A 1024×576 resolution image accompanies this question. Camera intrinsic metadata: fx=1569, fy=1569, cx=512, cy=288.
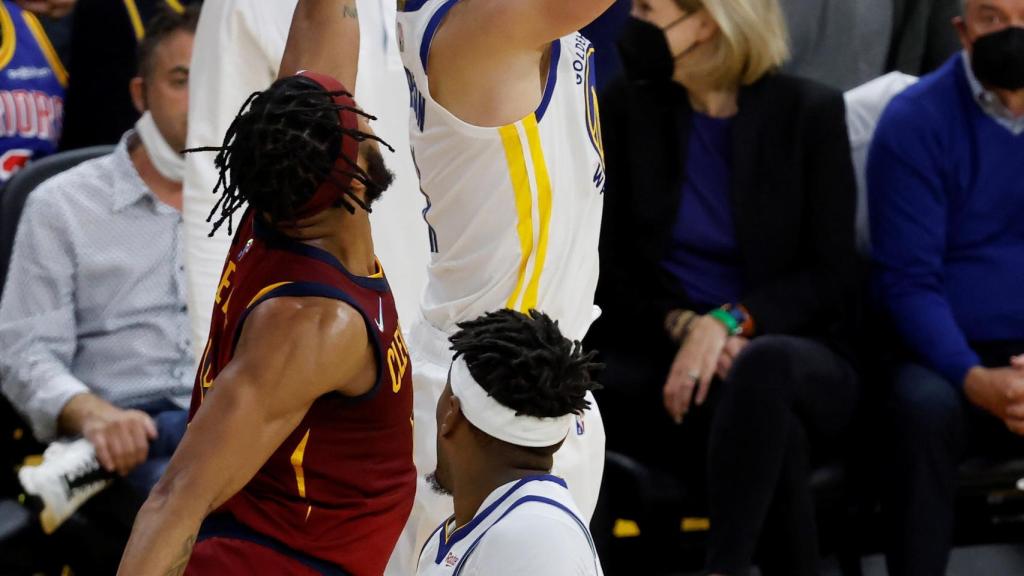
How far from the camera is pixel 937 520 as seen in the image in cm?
384

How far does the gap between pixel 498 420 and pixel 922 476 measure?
6.20ft

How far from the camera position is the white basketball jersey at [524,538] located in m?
2.12

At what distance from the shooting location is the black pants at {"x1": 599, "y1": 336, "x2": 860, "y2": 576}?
3684 millimetres

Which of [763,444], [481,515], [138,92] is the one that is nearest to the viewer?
[481,515]

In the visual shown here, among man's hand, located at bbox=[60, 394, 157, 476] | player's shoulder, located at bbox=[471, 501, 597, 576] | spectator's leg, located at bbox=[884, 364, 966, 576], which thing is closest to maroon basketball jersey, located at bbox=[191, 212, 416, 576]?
player's shoulder, located at bbox=[471, 501, 597, 576]

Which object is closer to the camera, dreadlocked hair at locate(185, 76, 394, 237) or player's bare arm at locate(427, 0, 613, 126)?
dreadlocked hair at locate(185, 76, 394, 237)

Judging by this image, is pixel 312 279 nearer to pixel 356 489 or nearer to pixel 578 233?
pixel 356 489

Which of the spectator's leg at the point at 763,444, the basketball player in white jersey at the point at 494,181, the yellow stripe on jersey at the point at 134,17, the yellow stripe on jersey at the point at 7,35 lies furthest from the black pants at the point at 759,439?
the yellow stripe on jersey at the point at 7,35

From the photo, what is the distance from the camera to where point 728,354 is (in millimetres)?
3885

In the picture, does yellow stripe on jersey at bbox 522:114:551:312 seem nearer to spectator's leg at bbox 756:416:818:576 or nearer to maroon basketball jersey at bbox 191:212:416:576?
maroon basketball jersey at bbox 191:212:416:576

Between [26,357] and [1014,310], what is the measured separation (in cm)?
254

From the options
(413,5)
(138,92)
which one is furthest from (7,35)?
(413,5)

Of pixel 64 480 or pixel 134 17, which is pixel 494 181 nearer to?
pixel 64 480

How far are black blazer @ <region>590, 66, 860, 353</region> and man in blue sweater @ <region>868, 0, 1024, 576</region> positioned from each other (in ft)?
0.54
